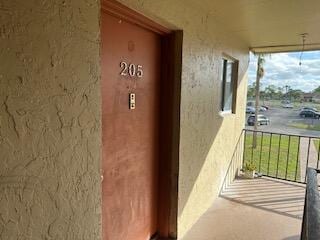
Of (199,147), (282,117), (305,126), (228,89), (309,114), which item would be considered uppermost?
(228,89)

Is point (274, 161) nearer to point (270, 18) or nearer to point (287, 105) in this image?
point (287, 105)

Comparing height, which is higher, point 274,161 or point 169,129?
point 169,129

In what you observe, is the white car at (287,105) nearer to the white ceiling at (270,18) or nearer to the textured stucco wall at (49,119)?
the white ceiling at (270,18)

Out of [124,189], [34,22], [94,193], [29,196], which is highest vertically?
[34,22]

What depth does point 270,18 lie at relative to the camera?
9.02 ft

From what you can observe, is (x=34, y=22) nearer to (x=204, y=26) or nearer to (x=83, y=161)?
(x=83, y=161)

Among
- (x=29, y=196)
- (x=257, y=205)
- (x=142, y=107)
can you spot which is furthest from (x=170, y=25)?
(x=257, y=205)

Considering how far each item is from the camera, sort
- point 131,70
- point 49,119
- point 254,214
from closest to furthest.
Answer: point 49,119 < point 131,70 < point 254,214

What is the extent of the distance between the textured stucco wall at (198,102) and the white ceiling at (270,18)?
136mm

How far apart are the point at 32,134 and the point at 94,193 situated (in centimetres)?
49

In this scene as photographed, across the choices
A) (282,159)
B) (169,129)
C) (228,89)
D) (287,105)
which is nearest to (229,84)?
(228,89)

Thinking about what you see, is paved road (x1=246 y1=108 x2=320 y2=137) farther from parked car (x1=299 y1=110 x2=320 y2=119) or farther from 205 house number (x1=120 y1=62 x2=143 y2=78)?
205 house number (x1=120 y1=62 x2=143 y2=78)

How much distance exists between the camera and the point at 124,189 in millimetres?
1846

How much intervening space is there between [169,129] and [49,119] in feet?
4.23
